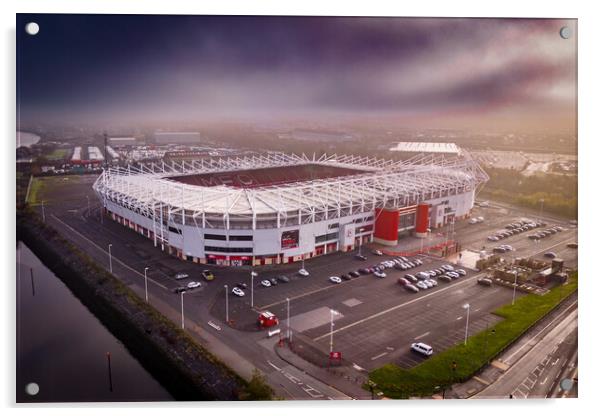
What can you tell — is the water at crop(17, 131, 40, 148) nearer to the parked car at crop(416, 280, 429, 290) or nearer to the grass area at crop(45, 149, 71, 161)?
the grass area at crop(45, 149, 71, 161)

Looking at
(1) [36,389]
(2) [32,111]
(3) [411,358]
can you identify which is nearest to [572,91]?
(3) [411,358]

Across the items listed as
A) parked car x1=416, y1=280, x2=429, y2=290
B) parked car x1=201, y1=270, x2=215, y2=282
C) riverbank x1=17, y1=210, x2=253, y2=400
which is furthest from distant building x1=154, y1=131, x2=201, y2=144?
parked car x1=416, y1=280, x2=429, y2=290

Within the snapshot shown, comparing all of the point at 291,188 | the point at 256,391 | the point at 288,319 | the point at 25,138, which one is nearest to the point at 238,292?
the point at 288,319

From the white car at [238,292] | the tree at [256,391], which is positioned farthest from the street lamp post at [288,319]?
the tree at [256,391]

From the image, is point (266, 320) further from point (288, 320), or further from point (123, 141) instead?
point (123, 141)

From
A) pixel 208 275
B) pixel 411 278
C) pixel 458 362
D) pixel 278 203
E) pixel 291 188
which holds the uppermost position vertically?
pixel 291 188

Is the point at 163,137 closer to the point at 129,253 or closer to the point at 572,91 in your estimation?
the point at 129,253

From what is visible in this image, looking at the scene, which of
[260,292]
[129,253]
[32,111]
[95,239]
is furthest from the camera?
[95,239]
